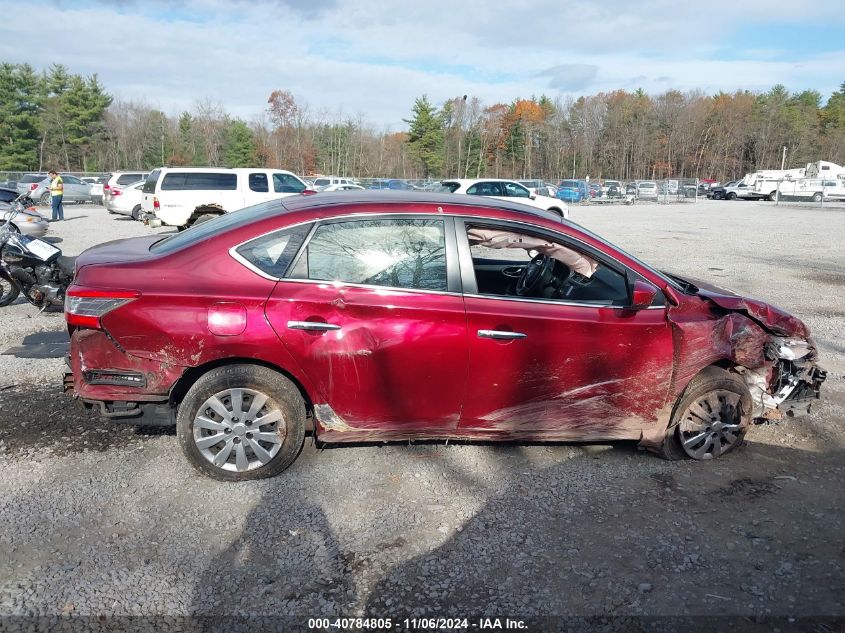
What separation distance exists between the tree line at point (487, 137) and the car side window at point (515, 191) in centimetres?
5170

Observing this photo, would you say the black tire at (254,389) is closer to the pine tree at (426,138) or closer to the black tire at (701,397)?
the black tire at (701,397)

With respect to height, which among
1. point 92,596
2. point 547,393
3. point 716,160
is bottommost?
point 92,596

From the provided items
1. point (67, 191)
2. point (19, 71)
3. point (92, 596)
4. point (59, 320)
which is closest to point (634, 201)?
point (67, 191)

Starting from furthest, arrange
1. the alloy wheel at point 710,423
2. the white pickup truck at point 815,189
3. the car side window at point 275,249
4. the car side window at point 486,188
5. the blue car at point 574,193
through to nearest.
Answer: the blue car at point 574,193 → the white pickup truck at point 815,189 → the car side window at point 486,188 → the alloy wheel at point 710,423 → the car side window at point 275,249

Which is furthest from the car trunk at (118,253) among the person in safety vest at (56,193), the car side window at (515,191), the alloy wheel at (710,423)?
the person in safety vest at (56,193)

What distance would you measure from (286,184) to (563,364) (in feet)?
49.1

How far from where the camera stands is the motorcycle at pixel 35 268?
777cm

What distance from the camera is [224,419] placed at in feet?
12.1

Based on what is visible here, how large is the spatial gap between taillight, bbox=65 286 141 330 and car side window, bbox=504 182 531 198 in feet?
67.4

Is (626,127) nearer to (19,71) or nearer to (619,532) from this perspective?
(19,71)

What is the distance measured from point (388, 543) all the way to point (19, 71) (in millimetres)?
72195

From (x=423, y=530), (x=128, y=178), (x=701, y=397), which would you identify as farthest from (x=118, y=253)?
(x=128, y=178)

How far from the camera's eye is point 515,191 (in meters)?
23.6

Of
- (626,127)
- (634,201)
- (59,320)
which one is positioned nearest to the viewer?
(59,320)
